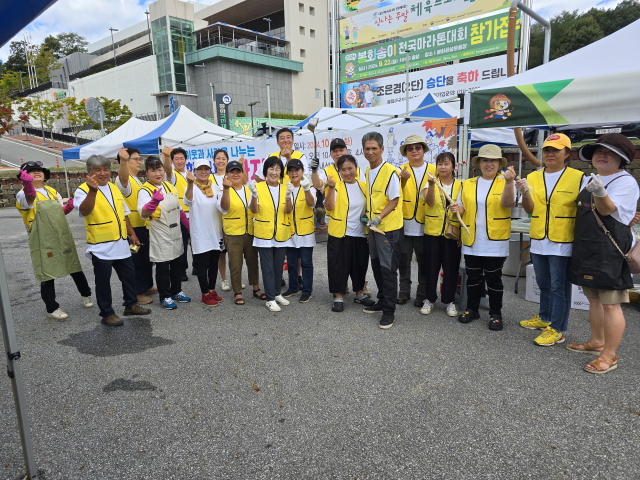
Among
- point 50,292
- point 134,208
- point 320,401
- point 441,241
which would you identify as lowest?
point 320,401

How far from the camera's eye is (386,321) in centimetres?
390

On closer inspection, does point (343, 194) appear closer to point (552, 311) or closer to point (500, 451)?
point (552, 311)

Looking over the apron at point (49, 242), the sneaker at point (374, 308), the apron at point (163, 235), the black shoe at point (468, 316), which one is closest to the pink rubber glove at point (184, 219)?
the apron at point (163, 235)

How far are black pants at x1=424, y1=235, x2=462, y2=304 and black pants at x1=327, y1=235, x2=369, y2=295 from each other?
0.70 meters

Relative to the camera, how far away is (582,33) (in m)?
24.7

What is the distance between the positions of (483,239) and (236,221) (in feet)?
8.91

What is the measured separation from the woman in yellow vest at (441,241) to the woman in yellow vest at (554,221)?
2.44 ft

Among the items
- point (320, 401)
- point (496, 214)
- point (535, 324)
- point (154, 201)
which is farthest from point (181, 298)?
point (535, 324)

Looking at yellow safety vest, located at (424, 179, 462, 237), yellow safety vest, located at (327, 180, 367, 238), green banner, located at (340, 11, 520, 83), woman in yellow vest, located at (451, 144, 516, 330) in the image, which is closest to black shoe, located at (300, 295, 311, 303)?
yellow safety vest, located at (327, 180, 367, 238)

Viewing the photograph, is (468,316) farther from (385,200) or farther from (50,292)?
(50,292)

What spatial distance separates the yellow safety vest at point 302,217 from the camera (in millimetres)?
4441

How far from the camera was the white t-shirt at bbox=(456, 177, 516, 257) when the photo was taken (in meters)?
3.62

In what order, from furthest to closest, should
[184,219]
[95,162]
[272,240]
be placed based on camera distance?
[184,219] → [272,240] → [95,162]

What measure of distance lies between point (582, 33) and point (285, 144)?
95.2ft
